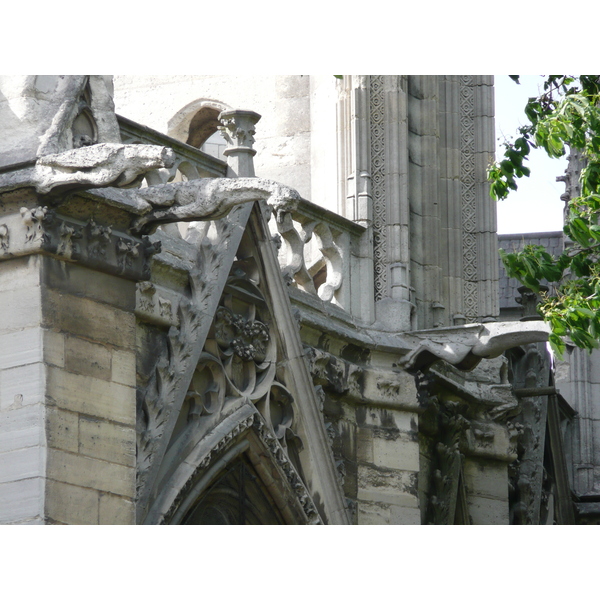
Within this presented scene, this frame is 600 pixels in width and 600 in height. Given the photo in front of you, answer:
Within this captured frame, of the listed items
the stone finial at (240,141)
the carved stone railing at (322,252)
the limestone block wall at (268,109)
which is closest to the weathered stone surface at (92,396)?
the carved stone railing at (322,252)

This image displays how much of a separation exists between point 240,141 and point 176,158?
535mm

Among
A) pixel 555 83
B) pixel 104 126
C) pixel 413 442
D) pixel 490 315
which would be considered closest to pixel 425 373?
pixel 413 442

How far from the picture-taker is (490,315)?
13.0 metres

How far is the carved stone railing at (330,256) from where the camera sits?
11102 mm

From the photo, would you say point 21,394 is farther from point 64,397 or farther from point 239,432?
point 239,432

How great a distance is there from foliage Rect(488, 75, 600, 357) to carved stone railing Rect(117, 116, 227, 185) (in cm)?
165

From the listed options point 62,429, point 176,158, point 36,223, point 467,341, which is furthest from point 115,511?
point 467,341

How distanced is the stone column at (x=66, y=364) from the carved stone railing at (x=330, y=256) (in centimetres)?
284

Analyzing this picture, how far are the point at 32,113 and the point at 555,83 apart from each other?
3029mm

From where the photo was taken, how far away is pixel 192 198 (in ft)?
27.3

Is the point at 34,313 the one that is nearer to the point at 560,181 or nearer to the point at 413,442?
the point at 413,442

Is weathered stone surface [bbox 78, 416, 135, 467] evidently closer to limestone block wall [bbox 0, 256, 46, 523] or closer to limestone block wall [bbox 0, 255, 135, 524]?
limestone block wall [bbox 0, 255, 135, 524]

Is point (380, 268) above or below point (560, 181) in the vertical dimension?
below
